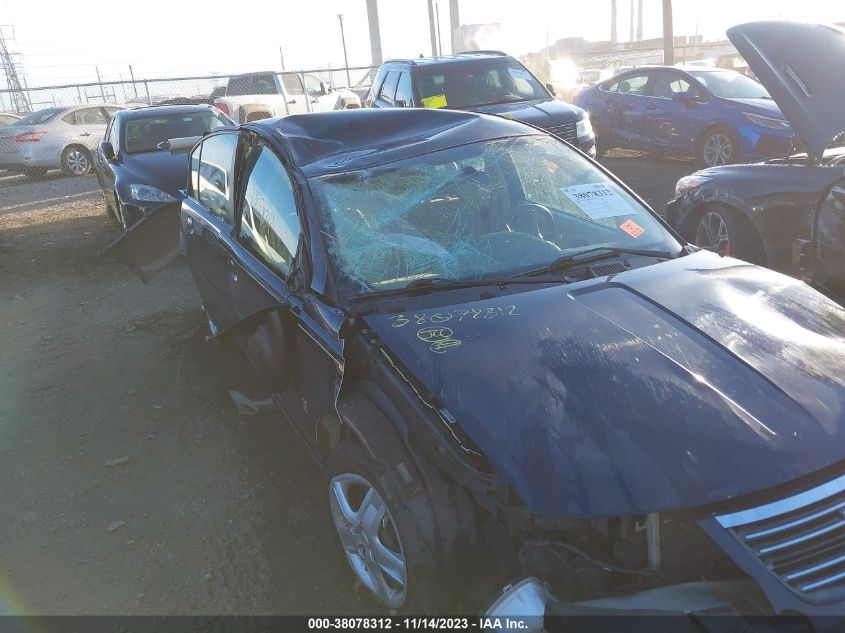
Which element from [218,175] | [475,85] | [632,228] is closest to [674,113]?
[475,85]

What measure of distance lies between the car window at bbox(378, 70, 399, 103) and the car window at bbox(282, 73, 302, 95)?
7.91 meters

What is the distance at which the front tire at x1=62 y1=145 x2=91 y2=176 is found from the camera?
14630 mm

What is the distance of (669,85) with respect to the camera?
432 inches

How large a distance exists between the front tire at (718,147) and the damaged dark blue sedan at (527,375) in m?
7.48

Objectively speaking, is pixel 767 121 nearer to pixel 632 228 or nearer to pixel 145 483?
pixel 632 228

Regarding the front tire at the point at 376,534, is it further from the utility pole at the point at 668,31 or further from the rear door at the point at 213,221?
the utility pole at the point at 668,31

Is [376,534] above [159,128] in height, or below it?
below

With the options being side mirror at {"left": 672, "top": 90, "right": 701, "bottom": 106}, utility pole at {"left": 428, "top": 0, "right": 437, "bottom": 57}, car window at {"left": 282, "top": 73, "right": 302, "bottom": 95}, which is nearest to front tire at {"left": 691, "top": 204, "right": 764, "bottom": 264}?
side mirror at {"left": 672, "top": 90, "right": 701, "bottom": 106}

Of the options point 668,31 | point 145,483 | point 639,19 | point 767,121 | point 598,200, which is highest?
point 639,19

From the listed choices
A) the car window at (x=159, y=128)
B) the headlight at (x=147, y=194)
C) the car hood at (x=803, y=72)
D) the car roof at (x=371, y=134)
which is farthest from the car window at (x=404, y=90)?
the car roof at (x=371, y=134)

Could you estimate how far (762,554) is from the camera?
1.56 metres

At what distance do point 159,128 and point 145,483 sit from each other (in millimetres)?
6600

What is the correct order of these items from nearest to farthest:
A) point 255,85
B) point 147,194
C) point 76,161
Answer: point 147,194 < point 76,161 < point 255,85

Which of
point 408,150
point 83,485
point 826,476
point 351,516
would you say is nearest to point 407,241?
point 408,150
